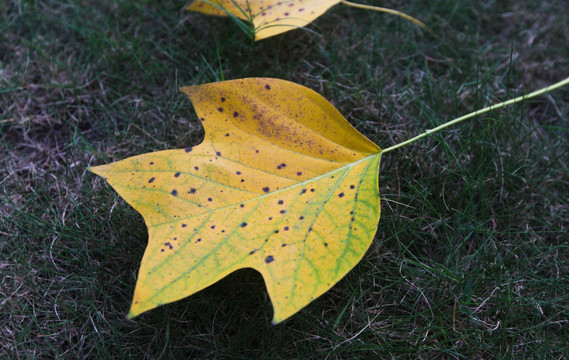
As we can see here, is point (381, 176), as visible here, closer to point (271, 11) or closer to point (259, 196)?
point (259, 196)

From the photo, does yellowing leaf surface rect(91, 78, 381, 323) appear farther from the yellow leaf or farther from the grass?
the yellow leaf

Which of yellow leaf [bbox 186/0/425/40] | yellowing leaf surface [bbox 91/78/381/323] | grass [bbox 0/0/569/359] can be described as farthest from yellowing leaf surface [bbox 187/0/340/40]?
yellowing leaf surface [bbox 91/78/381/323]

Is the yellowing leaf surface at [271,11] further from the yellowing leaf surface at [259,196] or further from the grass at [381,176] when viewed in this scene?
the yellowing leaf surface at [259,196]

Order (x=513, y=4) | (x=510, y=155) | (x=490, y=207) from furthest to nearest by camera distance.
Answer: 1. (x=513, y=4)
2. (x=510, y=155)
3. (x=490, y=207)

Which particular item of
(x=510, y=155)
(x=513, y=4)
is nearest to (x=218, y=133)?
(x=510, y=155)

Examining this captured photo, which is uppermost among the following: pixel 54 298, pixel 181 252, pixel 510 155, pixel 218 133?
pixel 218 133

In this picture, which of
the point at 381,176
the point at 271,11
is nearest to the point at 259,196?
the point at 381,176

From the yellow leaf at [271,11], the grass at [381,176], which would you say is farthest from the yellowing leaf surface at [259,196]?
the yellow leaf at [271,11]

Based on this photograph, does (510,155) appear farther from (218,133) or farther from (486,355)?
(218,133)
